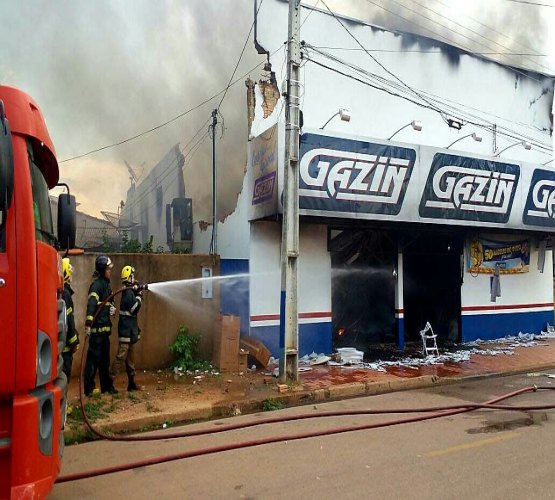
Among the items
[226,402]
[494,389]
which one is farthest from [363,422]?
[494,389]

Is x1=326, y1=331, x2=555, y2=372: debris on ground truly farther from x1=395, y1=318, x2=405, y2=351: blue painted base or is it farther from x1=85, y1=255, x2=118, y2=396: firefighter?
x1=85, y1=255, x2=118, y2=396: firefighter

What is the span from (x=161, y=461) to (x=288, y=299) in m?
3.69

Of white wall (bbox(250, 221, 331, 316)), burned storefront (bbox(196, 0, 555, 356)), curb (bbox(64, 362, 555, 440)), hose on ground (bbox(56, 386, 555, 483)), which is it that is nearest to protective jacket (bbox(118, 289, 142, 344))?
curb (bbox(64, 362, 555, 440))

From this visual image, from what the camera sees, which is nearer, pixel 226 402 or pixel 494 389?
pixel 226 402

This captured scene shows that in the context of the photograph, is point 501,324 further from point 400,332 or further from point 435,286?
point 400,332

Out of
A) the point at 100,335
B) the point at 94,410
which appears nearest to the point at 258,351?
the point at 100,335

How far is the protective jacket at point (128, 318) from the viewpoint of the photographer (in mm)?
7242

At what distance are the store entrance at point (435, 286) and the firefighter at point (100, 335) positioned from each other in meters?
7.92

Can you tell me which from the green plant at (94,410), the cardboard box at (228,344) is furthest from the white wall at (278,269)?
the green plant at (94,410)

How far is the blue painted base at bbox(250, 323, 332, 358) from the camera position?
988cm

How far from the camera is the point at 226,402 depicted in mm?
6980

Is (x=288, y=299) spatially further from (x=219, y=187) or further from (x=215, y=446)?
(x=219, y=187)

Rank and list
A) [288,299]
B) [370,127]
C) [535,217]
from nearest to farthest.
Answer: [288,299] → [535,217] → [370,127]

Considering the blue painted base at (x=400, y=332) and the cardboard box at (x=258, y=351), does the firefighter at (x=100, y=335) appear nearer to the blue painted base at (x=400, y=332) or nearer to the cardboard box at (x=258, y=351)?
the cardboard box at (x=258, y=351)
